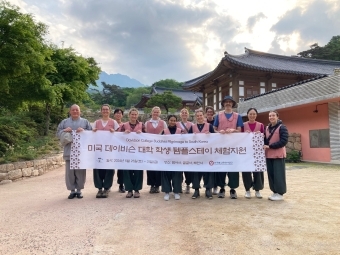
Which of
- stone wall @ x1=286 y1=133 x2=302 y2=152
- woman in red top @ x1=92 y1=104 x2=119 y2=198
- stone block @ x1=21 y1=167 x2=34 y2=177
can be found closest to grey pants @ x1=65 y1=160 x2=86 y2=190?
woman in red top @ x1=92 y1=104 x2=119 y2=198

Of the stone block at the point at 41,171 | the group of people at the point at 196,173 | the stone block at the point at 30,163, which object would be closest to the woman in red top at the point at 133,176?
the group of people at the point at 196,173

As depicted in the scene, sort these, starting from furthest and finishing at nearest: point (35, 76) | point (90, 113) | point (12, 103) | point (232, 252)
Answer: point (90, 113) < point (12, 103) < point (35, 76) < point (232, 252)

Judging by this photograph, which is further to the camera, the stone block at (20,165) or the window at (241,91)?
the window at (241,91)

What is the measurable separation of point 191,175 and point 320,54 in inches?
1599

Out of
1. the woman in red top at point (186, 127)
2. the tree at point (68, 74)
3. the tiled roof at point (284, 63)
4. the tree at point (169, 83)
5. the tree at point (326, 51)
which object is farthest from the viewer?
the tree at point (169, 83)

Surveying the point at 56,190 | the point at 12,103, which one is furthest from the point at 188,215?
the point at 12,103

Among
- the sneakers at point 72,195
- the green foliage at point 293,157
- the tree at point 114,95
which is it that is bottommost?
the sneakers at point 72,195

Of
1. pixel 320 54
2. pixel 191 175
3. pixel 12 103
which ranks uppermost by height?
pixel 320 54

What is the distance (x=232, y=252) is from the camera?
2635mm

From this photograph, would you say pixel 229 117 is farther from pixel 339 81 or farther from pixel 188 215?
pixel 339 81

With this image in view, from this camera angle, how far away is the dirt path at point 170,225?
9.09ft

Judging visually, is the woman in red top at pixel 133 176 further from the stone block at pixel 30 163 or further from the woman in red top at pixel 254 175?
the stone block at pixel 30 163

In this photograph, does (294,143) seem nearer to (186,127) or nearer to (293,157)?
(293,157)

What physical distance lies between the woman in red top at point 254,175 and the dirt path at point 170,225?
27 centimetres
